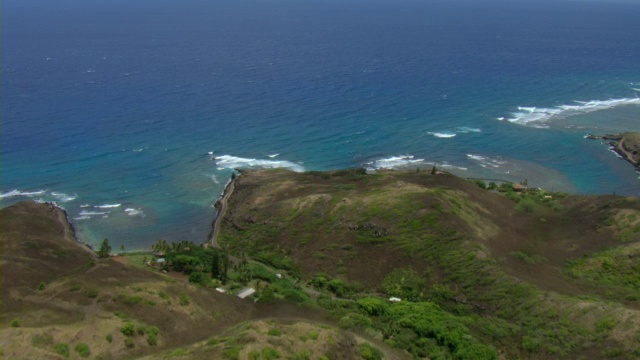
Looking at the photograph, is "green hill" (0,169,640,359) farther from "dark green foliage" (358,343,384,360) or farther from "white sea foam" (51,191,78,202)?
"white sea foam" (51,191,78,202)

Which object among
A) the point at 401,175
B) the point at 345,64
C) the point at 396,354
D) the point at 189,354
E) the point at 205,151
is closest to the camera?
the point at 189,354

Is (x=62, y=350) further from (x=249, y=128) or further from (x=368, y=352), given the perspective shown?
(x=249, y=128)

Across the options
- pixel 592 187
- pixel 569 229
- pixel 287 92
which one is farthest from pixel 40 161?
pixel 592 187

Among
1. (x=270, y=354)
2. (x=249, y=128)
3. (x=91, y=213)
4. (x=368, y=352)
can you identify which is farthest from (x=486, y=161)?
(x=270, y=354)

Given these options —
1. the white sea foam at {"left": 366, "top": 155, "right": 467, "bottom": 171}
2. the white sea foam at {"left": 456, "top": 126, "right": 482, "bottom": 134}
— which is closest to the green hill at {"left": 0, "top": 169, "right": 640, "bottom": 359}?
the white sea foam at {"left": 366, "top": 155, "right": 467, "bottom": 171}

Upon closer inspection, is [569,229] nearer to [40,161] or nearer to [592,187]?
[592,187]
